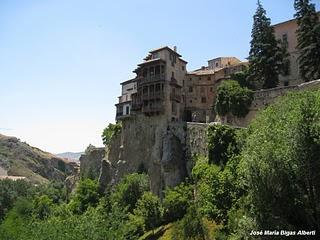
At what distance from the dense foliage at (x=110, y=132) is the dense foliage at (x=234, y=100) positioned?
23.9 m

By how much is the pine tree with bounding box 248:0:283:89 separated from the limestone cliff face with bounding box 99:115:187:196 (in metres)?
12.7

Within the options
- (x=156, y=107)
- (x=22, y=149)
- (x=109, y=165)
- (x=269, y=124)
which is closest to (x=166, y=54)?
(x=156, y=107)

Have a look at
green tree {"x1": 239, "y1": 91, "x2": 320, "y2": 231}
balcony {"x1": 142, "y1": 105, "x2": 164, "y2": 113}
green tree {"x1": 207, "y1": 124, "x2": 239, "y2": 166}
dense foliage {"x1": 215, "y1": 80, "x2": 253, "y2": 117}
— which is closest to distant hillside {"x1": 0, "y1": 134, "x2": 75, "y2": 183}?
balcony {"x1": 142, "y1": 105, "x2": 164, "y2": 113}

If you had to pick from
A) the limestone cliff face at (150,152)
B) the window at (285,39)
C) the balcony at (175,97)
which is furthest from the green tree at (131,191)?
the window at (285,39)

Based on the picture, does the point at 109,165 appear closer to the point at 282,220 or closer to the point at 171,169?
the point at 171,169

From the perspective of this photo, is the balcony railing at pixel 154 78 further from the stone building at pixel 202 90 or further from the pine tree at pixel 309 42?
the pine tree at pixel 309 42

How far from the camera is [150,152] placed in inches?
2443

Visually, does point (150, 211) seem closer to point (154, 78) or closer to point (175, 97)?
point (175, 97)

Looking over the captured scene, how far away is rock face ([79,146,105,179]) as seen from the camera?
8364 cm

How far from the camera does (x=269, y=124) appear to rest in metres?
26.8

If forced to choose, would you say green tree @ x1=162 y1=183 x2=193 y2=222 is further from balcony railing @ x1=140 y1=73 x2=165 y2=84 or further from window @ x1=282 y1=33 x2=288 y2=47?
window @ x1=282 y1=33 x2=288 y2=47

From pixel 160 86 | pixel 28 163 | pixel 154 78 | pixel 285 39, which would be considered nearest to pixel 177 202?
pixel 160 86

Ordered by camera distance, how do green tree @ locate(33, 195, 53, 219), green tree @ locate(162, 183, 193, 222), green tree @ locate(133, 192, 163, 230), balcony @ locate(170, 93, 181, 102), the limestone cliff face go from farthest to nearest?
green tree @ locate(33, 195, 53, 219) → balcony @ locate(170, 93, 181, 102) → the limestone cliff face → green tree @ locate(133, 192, 163, 230) → green tree @ locate(162, 183, 193, 222)

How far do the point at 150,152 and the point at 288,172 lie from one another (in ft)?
128
